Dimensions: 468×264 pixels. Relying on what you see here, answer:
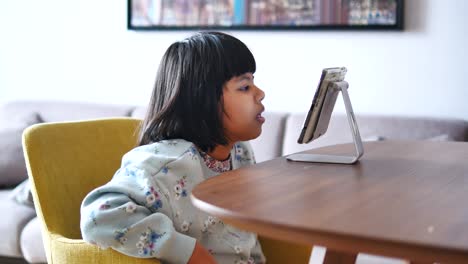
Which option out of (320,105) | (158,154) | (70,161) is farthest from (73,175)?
(320,105)

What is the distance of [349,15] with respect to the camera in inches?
121

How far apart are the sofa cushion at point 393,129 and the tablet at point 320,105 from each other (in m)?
1.22

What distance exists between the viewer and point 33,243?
8.84 ft

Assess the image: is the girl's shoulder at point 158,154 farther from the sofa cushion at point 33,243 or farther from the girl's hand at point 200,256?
the sofa cushion at point 33,243

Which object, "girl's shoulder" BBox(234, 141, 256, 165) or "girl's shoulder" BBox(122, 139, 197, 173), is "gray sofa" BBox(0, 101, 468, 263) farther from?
"girl's shoulder" BBox(122, 139, 197, 173)

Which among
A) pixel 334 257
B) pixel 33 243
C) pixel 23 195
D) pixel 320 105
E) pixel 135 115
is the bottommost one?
pixel 33 243

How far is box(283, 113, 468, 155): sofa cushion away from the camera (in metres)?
2.71

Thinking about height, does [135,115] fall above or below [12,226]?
above

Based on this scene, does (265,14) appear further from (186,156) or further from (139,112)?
(186,156)

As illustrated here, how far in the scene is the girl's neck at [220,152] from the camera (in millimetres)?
1591

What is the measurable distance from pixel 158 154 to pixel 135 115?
1807mm

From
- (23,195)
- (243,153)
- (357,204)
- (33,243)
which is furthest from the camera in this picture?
(23,195)

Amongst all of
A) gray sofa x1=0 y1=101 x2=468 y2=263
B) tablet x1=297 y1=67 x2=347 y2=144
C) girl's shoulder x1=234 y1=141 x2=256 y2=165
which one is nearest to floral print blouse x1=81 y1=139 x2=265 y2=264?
girl's shoulder x1=234 y1=141 x2=256 y2=165

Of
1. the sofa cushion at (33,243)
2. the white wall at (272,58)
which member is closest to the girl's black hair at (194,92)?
the sofa cushion at (33,243)
